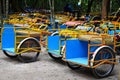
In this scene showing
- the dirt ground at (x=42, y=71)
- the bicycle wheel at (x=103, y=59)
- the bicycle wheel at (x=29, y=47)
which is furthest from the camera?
the bicycle wheel at (x=29, y=47)

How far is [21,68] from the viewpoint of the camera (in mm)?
7445

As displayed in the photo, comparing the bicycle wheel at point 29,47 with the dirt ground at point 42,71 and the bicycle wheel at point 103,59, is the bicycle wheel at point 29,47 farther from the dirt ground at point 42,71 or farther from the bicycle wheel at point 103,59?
the bicycle wheel at point 103,59

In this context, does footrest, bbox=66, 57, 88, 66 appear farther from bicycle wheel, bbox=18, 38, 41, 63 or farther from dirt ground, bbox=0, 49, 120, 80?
bicycle wheel, bbox=18, 38, 41, 63

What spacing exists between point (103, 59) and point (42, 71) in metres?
1.42

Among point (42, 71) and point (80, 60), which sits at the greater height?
point (80, 60)

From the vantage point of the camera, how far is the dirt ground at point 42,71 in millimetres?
6652

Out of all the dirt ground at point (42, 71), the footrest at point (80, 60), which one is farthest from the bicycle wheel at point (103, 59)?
the footrest at point (80, 60)

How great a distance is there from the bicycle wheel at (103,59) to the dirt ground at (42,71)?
13 centimetres

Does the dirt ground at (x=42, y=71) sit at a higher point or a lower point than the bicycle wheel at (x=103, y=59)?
lower

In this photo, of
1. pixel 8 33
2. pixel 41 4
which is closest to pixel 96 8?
pixel 41 4

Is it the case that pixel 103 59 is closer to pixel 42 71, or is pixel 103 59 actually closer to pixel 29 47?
pixel 42 71

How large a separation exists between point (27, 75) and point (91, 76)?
1.31 metres

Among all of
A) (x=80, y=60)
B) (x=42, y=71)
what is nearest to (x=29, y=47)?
(x=42, y=71)

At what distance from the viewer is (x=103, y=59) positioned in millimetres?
6523
